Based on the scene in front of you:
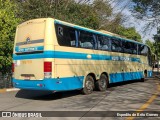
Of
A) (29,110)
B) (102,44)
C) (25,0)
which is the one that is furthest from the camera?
(25,0)

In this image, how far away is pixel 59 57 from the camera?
1171cm

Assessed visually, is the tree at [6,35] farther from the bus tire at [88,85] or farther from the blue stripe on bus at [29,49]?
the bus tire at [88,85]

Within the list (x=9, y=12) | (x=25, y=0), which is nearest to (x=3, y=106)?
(x=9, y=12)

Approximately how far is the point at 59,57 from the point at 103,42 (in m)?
4.51

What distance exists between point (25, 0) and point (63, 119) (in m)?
17.7

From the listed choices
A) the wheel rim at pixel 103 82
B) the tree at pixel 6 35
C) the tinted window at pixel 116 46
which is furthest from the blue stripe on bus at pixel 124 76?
the tree at pixel 6 35

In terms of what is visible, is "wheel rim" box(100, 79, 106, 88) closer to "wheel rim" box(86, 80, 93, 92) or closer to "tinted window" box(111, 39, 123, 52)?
"wheel rim" box(86, 80, 93, 92)

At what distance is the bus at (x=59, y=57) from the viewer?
11.4 meters

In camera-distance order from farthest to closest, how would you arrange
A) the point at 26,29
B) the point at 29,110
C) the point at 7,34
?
the point at 7,34 → the point at 26,29 → the point at 29,110

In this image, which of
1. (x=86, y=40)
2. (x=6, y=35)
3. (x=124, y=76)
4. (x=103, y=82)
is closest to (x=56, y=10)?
(x=6, y=35)

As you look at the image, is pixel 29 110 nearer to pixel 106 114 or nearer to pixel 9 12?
pixel 106 114

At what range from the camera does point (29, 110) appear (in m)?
9.66

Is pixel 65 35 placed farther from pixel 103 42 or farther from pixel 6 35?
pixel 6 35

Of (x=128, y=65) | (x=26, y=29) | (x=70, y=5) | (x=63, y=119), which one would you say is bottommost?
(x=63, y=119)
